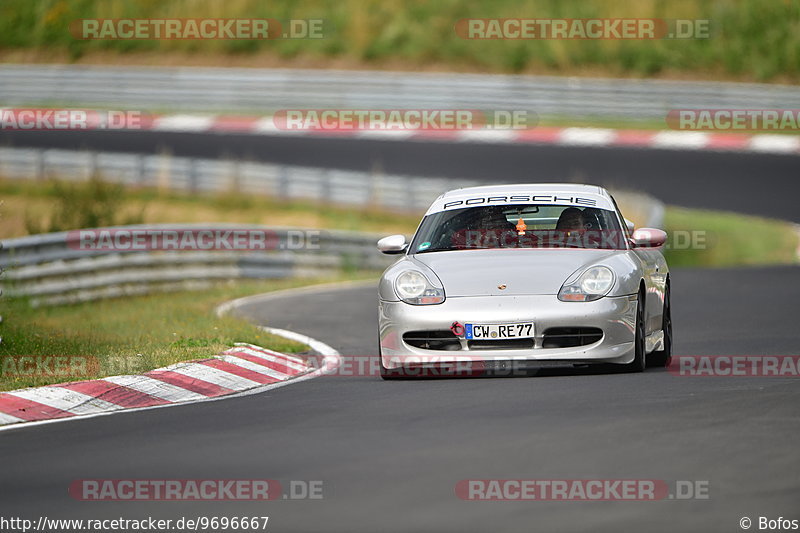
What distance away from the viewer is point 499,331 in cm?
1068

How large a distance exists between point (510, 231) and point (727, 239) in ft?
53.4

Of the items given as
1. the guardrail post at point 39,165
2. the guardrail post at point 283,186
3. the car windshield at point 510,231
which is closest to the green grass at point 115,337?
the car windshield at point 510,231

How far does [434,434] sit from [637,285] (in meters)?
3.18

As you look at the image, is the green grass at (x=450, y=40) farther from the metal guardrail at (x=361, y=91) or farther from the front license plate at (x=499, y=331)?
the front license plate at (x=499, y=331)

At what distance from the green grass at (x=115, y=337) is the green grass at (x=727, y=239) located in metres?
9.00

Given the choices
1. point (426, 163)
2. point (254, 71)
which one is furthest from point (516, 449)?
point (254, 71)

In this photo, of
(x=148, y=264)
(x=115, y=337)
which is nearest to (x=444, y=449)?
(x=115, y=337)

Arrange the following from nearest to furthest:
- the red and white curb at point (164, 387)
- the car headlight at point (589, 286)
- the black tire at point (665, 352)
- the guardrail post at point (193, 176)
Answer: the red and white curb at point (164, 387)
the car headlight at point (589, 286)
the black tire at point (665, 352)
the guardrail post at point (193, 176)

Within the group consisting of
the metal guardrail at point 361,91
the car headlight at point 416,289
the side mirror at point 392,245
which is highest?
the metal guardrail at point 361,91

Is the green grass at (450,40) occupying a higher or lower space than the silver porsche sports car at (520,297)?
higher

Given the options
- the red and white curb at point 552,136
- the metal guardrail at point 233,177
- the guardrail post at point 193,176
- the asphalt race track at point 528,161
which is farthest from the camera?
the red and white curb at point 552,136

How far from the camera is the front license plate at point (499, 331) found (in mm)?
10656

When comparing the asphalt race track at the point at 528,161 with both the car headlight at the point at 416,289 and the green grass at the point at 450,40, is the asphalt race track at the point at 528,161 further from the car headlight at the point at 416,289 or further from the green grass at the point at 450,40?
the car headlight at the point at 416,289

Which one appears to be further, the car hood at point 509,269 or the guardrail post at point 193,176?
the guardrail post at point 193,176
